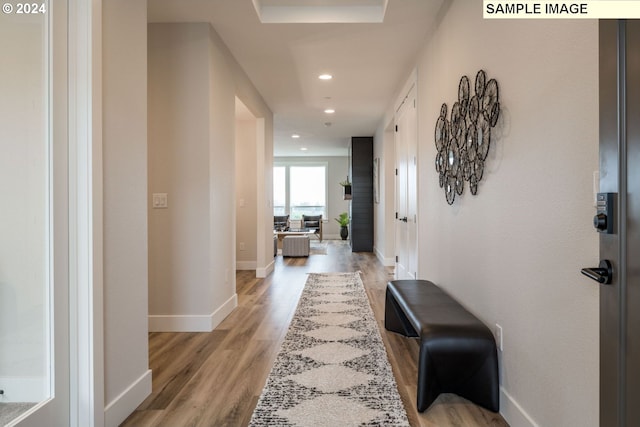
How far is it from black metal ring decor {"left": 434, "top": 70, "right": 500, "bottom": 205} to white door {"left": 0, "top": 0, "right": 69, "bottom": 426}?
1930 mm

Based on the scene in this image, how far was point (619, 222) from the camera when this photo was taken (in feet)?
3.37

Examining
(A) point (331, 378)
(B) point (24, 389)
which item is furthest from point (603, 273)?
(B) point (24, 389)

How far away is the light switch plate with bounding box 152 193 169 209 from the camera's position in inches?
128

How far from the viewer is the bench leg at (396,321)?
10.0 ft

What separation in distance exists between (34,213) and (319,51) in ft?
9.95

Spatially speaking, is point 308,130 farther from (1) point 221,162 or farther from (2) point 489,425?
(2) point 489,425

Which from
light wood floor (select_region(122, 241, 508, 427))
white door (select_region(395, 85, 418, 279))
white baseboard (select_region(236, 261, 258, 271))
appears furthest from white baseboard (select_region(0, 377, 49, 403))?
white baseboard (select_region(236, 261, 258, 271))

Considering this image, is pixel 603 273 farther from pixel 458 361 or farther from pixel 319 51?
pixel 319 51

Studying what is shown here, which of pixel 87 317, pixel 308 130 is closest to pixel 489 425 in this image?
pixel 87 317

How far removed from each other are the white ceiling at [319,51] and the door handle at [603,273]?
7.97ft

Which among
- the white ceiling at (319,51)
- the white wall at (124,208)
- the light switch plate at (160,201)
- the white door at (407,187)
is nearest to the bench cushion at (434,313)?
the white door at (407,187)

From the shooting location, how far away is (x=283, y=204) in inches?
504

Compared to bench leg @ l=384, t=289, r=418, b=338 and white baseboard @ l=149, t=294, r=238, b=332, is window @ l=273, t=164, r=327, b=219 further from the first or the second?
bench leg @ l=384, t=289, r=418, b=338

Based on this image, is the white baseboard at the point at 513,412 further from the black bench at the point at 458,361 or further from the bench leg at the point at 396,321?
the bench leg at the point at 396,321
